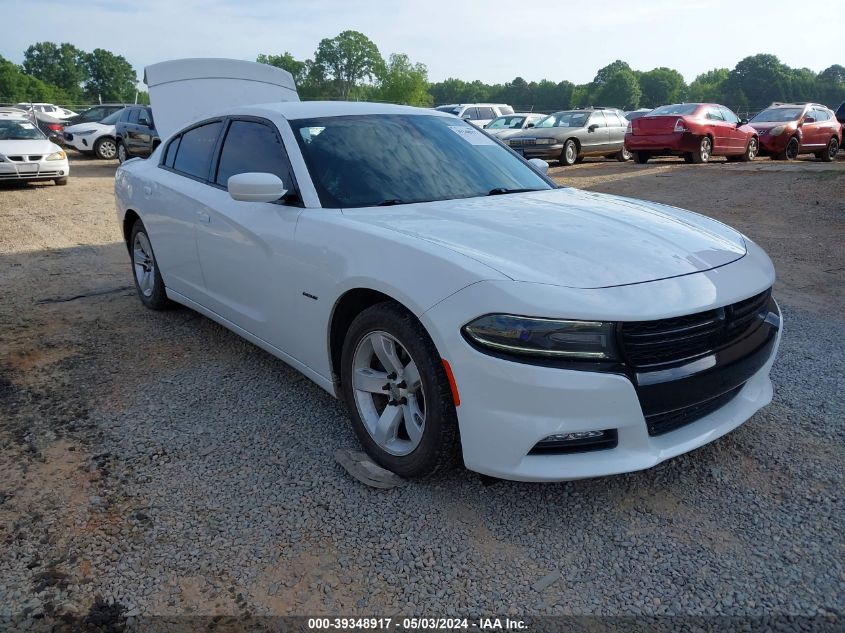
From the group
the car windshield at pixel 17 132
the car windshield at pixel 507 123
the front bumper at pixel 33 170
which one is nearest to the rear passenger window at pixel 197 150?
the front bumper at pixel 33 170

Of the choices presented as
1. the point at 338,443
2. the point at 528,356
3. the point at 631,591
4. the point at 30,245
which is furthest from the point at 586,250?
the point at 30,245

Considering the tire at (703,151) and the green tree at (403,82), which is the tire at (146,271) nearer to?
the tire at (703,151)

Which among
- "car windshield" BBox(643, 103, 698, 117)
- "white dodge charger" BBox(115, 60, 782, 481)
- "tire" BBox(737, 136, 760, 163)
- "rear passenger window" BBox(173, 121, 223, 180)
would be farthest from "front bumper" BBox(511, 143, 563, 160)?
"white dodge charger" BBox(115, 60, 782, 481)

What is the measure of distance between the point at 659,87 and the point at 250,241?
144058mm

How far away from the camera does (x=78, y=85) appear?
115 meters

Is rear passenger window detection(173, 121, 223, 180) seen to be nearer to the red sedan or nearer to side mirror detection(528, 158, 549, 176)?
side mirror detection(528, 158, 549, 176)

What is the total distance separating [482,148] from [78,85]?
431ft

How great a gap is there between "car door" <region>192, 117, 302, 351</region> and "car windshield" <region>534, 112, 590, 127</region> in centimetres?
1510

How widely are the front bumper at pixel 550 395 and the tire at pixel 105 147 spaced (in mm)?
21314

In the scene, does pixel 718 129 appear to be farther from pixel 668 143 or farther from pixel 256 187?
pixel 256 187

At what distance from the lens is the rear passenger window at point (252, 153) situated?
3.63 meters

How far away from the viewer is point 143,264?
17.6 feet

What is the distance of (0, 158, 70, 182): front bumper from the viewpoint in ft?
44.7

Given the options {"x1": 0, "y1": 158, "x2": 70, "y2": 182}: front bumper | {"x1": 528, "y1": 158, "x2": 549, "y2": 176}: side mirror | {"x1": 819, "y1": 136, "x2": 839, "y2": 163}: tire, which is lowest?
{"x1": 819, "y1": 136, "x2": 839, "y2": 163}: tire
